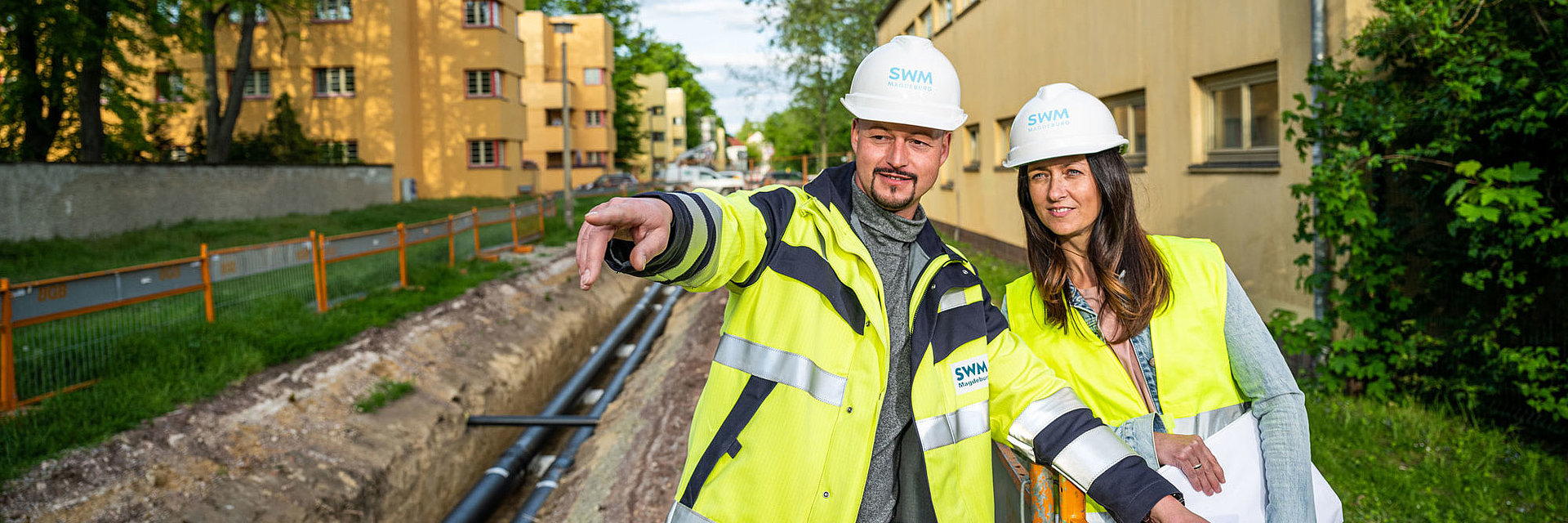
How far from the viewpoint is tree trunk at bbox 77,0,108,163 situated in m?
19.0

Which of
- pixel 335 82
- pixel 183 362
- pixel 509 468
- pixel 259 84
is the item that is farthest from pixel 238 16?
pixel 509 468

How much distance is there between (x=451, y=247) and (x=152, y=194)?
8.83m

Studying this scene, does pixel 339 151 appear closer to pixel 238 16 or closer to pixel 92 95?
pixel 238 16

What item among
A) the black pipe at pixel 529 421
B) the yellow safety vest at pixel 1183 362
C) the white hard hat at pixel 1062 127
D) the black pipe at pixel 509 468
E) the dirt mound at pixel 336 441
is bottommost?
the black pipe at pixel 509 468

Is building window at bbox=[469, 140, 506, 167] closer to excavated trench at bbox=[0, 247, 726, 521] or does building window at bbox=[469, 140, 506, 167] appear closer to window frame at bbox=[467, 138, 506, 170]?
window frame at bbox=[467, 138, 506, 170]

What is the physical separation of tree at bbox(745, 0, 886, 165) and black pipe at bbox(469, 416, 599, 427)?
64.5ft

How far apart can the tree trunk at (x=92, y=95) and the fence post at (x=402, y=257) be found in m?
10.3

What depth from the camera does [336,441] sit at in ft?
27.3

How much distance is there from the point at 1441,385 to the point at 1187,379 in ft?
14.5

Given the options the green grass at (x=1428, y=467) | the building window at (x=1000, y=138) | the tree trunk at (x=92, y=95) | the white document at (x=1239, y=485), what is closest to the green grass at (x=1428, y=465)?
the green grass at (x=1428, y=467)

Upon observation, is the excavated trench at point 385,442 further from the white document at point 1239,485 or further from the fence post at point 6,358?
the white document at point 1239,485

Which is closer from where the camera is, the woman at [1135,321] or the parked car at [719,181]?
the woman at [1135,321]

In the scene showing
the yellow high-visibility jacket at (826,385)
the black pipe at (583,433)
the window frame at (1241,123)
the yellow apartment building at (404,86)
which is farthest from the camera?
the yellow apartment building at (404,86)

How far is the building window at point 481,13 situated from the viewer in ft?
114
